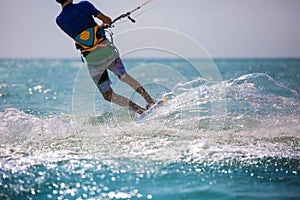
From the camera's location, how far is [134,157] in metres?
5.50

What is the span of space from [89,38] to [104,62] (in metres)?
0.48

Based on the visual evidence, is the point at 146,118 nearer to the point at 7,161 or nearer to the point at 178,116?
the point at 178,116

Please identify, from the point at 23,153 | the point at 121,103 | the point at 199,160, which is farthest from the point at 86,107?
the point at 199,160

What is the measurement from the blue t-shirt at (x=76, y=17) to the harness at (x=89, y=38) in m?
0.06

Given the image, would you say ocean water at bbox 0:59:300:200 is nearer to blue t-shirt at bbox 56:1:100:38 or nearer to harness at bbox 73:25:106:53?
harness at bbox 73:25:106:53

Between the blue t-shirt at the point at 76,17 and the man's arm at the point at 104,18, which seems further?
the man's arm at the point at 104,18

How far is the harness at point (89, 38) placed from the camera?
7258 mm

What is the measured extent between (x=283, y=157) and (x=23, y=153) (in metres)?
3.31

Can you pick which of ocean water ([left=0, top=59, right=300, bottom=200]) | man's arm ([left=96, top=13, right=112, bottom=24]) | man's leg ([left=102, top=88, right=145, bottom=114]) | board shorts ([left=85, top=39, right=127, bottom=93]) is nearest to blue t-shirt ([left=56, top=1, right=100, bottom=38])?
man's arm ([left=96, top=13, right=112, bottom=24])

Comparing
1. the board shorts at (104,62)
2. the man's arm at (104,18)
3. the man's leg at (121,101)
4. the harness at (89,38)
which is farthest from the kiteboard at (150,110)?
the man's arm at (104,18)

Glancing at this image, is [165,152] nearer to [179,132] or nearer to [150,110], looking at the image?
[179,132]

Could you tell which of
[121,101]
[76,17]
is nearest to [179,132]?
[121,101]

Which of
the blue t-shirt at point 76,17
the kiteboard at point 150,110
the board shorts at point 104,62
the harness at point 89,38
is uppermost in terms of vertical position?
the blue t-shirt at point 76,17

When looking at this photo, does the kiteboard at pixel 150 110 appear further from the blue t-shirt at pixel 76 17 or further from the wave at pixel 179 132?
the blue t-shirt at pixel 76 17
